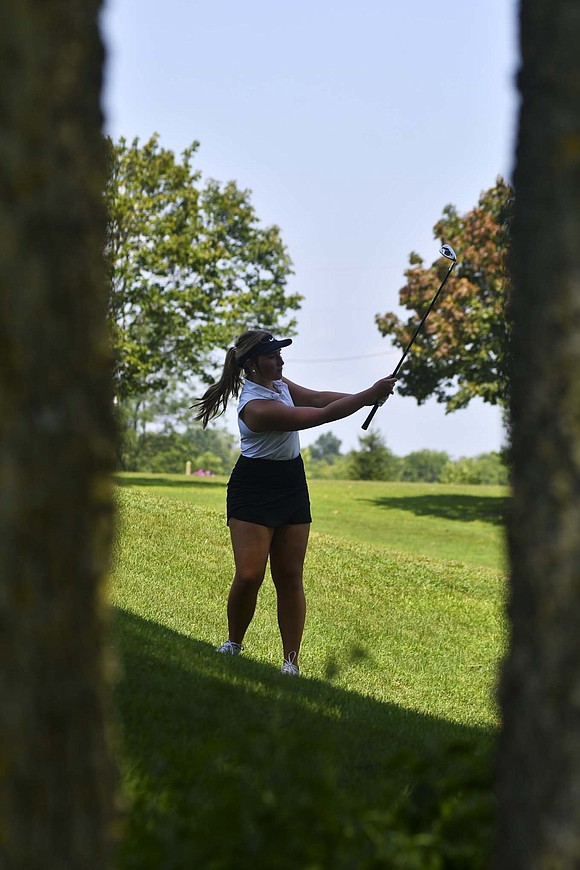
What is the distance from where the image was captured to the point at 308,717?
5.20m

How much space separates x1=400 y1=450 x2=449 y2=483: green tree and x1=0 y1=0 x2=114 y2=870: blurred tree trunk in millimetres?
Result: 104637

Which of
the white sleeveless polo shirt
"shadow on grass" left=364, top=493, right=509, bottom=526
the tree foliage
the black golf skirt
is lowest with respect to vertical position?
"shadow on grass" left=364, top=493, right=509, bottom=526

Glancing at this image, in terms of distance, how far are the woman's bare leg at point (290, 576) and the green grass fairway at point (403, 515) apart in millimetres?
12899

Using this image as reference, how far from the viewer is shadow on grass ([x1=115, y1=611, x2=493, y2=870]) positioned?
2736mm

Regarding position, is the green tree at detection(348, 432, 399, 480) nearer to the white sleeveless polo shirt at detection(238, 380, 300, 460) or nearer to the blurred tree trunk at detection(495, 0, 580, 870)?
the white sleeveless polo shirt at detection(238, 380, 300, 460)

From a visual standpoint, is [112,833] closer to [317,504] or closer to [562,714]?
[562,714]

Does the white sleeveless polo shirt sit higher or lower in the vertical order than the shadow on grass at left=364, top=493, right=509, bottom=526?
higher

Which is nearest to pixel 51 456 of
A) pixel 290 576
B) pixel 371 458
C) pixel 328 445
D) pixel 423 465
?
pixel 290 576

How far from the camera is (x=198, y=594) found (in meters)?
12.3

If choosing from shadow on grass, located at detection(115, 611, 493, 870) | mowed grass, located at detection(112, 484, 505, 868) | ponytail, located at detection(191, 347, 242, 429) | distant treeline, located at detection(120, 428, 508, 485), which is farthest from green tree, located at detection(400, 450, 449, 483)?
shadow on grass, located at detection(115, 611, 493, 870)

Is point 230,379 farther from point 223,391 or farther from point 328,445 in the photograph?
point 328,445

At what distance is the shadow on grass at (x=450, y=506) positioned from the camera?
2973cm

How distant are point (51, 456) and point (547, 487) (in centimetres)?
120

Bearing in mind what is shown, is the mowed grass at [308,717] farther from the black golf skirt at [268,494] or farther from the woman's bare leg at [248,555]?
the black golf skirt at [268,494]
